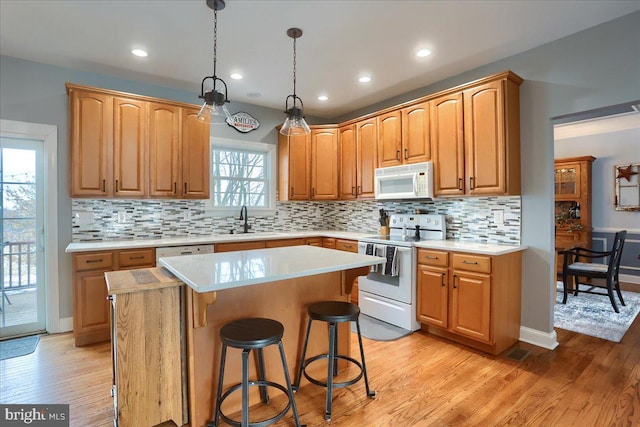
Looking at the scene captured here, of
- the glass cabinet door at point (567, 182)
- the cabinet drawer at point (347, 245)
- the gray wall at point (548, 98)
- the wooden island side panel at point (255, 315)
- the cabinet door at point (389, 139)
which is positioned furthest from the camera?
the glass cabinet door at point (567, 182)

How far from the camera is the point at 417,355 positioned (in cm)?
285

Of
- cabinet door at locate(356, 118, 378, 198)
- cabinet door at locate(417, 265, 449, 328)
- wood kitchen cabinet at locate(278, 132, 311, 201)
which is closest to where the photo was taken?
cabinet door at locate(417, 265, 449, 328)

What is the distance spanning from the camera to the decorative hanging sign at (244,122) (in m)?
4.48

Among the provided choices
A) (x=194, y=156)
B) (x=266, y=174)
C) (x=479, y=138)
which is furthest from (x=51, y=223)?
(x=479, y=138)

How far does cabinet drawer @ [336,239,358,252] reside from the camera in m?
4.12

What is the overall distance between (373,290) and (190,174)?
2.51 metres

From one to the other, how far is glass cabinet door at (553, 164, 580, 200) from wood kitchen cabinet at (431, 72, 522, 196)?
145 inches

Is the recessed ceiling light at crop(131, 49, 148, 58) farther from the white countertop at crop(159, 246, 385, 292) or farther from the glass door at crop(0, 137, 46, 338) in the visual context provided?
the white countertop at crop(159, 246, 385, 292)

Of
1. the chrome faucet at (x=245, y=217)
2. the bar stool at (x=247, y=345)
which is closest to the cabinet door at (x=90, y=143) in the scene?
the chrome faucet at (x=245, y=217)

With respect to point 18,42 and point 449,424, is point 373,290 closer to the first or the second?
point 449,424

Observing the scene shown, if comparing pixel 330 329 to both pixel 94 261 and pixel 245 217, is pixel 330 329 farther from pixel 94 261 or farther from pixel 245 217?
pixel 245 217

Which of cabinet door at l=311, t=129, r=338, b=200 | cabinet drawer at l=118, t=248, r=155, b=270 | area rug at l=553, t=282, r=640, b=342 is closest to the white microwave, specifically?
cabinet door at l=311, t=129, r=338, b=200

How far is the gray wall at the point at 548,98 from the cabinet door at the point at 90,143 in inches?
157

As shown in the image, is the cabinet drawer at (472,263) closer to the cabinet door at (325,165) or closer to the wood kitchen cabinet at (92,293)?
the cabinet door at (325,165)
